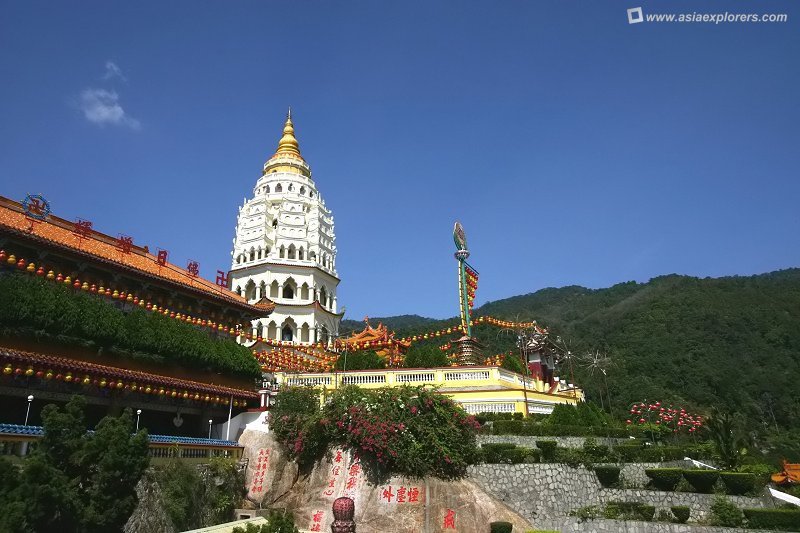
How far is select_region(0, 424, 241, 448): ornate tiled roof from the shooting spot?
704 inches

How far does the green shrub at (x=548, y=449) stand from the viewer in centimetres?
2322

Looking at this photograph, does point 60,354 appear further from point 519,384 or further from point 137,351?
point 519,384

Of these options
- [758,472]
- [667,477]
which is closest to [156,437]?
[667,477]

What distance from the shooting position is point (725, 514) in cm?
2008

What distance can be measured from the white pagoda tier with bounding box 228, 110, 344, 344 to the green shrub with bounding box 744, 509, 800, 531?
115 feet

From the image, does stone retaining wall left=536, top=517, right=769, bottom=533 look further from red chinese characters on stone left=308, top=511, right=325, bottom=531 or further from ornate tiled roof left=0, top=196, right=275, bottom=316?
ornate tiled roof left=0, top=196, right=275, bottom=316

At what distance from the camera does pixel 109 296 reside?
1023 inches

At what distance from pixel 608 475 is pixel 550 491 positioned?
238 cm

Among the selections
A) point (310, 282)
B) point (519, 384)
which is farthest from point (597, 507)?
point (310, 282)

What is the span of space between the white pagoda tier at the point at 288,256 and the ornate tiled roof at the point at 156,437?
2381cm

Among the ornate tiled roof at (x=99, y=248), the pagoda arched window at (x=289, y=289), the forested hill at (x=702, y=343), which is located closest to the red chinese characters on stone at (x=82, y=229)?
the ornate tiled roof at (x=99, y=248)

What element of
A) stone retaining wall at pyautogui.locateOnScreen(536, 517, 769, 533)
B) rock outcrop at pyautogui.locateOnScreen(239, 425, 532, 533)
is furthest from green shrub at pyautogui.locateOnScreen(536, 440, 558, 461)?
rock outcrop at pyautogui.locateOnScreen(239, 425, 532, 533)

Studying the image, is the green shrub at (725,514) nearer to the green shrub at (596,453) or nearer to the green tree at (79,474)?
the green shrub at (596,453)

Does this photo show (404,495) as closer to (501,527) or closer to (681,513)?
(501,527)
